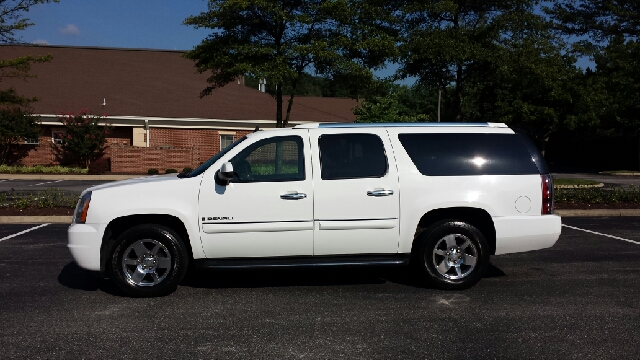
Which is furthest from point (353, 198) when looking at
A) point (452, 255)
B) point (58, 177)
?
point (58, 177)

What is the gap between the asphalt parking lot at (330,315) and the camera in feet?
16.4

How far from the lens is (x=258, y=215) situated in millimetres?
6641

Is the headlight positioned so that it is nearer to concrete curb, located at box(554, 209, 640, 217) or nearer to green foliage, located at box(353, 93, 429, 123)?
concrete curb, located at box(554, 209, 640, 217)

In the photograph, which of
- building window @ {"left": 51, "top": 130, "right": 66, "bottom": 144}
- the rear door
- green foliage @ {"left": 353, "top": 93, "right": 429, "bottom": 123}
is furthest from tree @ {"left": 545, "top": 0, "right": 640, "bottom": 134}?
building window @ {"left": 51, "top": 130, "right": 66, "bottom": 144}

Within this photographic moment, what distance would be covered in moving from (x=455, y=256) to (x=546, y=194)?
4.20 feet

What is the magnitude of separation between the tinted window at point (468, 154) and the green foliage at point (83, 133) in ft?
84.0

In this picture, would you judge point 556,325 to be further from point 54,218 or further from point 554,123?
point 554,123

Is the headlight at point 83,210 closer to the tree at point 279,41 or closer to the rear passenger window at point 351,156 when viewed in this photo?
the rear passenger window at point 351,156

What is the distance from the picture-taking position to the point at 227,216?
261 inches

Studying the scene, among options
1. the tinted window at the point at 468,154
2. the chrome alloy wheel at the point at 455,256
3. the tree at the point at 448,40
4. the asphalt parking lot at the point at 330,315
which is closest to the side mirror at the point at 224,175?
the asphalt parking lot at the point at 330,315

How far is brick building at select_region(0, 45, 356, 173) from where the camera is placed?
31.3 metres

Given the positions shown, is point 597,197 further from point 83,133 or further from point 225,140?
point 83,133

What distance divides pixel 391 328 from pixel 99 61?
120 feet

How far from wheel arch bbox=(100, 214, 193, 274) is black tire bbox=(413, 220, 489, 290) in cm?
270
